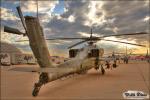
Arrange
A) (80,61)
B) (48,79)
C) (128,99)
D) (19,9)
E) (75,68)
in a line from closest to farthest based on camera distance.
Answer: (19,9), (128,99), (48,79), (75,68), (80,61)

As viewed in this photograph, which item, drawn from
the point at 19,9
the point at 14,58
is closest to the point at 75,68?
the point at 19,9

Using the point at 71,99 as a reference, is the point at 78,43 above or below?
above

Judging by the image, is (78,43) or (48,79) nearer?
(48,79)

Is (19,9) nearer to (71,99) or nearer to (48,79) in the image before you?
(48,79)

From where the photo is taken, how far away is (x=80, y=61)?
72.0 ft

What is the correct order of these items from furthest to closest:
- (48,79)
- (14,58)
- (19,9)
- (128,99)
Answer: (14,58) < (48,79) < (128,99) < (19,9)

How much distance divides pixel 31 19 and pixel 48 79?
3.66 meters

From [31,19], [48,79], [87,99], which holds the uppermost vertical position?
[31,19]

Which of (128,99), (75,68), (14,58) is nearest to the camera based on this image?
(128,99)

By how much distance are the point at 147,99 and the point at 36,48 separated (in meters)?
6.59

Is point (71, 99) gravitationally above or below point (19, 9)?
below

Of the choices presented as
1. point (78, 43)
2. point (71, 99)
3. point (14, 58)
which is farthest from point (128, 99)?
point (14, 58)

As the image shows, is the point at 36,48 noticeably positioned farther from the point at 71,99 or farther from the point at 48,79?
the point at 71,99

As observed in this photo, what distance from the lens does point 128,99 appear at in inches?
513
